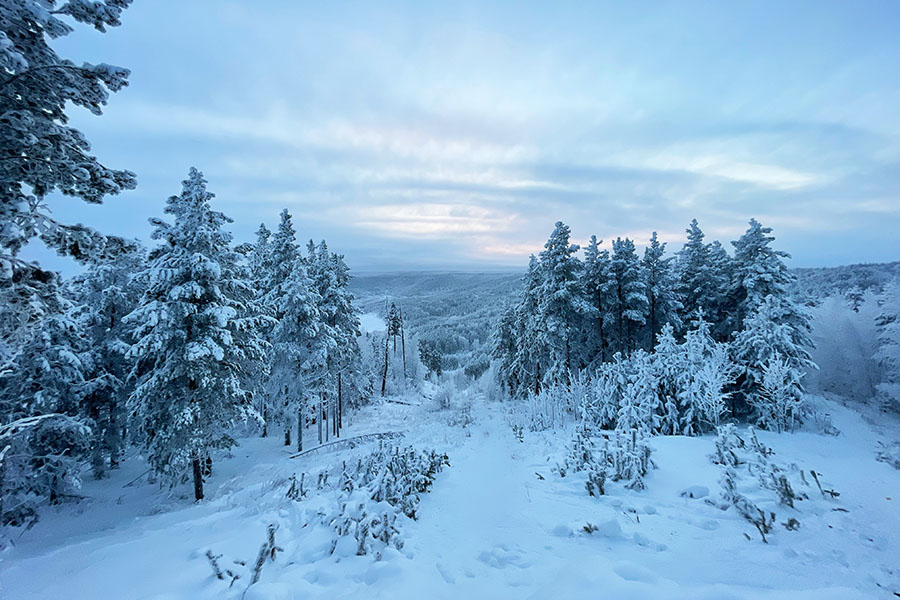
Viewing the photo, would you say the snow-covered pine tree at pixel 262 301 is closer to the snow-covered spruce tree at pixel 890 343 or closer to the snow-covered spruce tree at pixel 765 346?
the snow-covered spruce tree at pixel 765 346

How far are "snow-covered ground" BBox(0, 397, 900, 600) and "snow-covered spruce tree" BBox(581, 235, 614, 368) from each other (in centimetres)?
1597

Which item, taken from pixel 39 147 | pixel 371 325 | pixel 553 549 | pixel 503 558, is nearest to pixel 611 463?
pixel 553 549

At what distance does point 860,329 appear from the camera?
22.5 metres

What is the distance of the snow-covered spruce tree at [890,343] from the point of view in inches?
706

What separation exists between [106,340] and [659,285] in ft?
99.4

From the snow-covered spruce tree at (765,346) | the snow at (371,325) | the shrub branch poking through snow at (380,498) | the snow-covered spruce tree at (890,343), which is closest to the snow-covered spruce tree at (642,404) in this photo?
the snow-covered spruce tree at (765,346)

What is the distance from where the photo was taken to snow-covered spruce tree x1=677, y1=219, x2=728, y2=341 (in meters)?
24.0

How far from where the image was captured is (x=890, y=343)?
18.6 metres

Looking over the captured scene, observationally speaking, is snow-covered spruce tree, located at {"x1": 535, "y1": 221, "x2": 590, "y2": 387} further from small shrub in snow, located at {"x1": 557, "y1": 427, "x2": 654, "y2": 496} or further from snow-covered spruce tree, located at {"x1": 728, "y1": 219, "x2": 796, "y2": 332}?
small shrub in snow, located at {"x1": 557, "y1": 427, "x2": 654, "y2": 496}

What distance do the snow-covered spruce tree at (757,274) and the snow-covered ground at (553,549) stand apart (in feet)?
48.6

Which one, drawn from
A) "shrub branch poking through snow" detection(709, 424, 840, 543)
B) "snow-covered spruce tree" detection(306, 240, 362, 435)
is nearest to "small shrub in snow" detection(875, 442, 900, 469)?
"shrub branch poking through snow" detection(709, 424, 840, 543)

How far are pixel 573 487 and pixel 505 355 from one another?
102ft

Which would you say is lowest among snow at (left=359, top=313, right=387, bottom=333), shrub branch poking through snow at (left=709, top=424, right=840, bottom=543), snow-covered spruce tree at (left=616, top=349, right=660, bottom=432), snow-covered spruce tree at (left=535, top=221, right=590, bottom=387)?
snow at (left=359, top=313, right=387, bottom=333)

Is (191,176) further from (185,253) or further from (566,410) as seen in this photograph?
(566,410)
